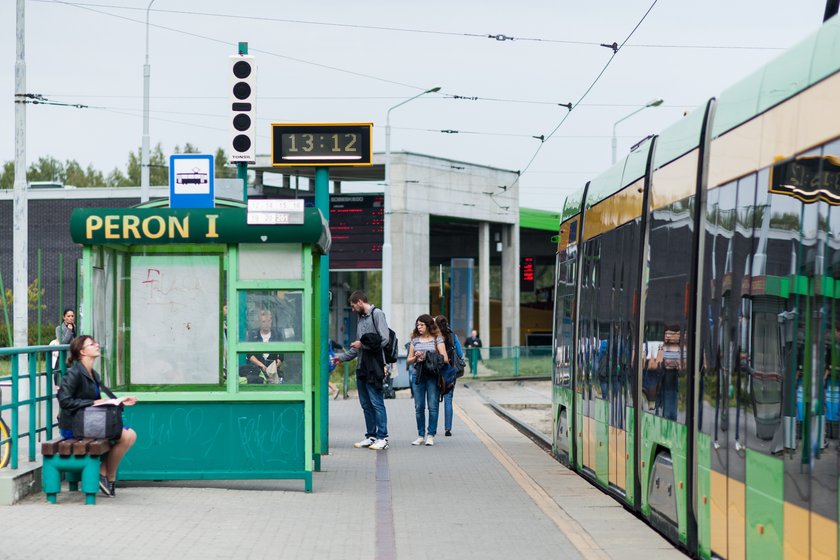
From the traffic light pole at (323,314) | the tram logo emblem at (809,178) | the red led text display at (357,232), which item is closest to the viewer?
the tram logo emblem at (809,178)

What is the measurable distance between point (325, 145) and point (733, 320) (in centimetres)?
780

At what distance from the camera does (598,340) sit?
39.3ft

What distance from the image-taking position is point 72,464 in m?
10.5

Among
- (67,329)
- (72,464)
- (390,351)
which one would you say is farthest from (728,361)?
(67,329)

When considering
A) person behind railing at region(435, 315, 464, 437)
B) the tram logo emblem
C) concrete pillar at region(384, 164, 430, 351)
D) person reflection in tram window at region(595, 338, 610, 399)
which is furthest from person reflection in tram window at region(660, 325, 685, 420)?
concrete pillar at region(384, 164, 430, 351)

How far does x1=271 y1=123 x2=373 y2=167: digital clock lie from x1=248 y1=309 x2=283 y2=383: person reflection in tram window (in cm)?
300

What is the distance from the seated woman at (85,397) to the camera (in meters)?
10.6

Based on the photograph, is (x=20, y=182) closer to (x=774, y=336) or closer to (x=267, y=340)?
(x=267, y=340)

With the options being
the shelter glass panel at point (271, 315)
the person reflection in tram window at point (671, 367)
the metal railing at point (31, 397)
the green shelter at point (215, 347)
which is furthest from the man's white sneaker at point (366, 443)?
the person reflection in tram window at point (671, 367)

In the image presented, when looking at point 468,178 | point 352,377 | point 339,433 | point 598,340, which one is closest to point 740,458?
point 598,340

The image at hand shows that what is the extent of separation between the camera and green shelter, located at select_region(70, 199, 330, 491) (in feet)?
37.7

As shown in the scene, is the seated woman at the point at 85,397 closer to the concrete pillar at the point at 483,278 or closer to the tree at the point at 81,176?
the concrete pillar at the point at 483,278

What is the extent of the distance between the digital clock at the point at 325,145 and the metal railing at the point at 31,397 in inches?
136

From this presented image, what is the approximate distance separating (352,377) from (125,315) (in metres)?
23.0
